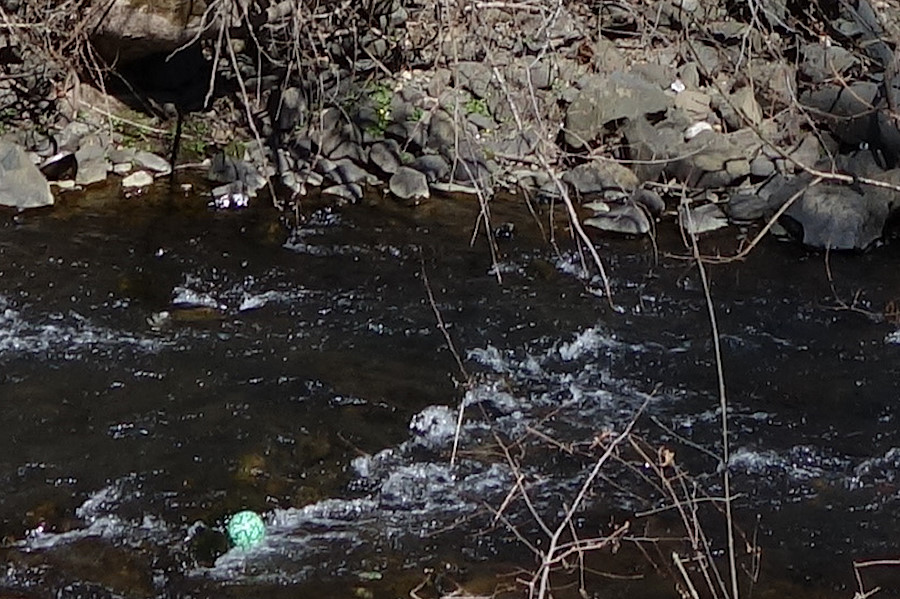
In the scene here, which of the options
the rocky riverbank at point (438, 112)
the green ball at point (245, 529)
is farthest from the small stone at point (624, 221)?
the green ball at point (245, 529)

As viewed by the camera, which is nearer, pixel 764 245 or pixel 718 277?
pixel 718 277

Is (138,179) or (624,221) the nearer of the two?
(624,221)

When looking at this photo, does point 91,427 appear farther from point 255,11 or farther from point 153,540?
point 255,11

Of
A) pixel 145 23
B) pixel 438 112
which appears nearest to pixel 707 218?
pixel 438 112

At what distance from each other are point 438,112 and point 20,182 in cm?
232

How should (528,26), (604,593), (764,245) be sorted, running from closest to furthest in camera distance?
(604,593)
(764,245)
(528,26)

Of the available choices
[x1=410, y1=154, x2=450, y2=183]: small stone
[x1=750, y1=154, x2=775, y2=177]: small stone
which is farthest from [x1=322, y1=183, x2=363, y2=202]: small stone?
[x1=750, y1=154, x2=775, y2=177]: small stone

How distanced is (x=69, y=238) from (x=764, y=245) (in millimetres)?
3465

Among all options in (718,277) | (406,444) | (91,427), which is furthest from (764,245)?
(91,427)

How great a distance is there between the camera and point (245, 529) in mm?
4254

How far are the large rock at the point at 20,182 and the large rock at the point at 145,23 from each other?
760 millimetres

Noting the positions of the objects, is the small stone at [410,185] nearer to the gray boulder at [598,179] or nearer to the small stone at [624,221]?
the gray boulder at [598,179]

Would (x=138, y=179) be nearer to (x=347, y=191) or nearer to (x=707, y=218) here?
(x=347, y=191)

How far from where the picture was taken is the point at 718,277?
6363mm
